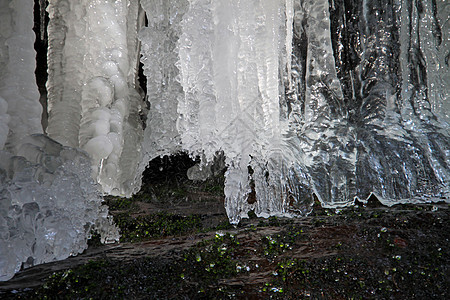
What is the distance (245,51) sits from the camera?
3.07 metres

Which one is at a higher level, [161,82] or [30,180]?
[161,82]

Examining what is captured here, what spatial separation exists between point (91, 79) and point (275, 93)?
146cm

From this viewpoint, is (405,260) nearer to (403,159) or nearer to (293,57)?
(403,159)

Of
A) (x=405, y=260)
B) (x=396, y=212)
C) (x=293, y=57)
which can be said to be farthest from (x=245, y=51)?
(x=405, y=260)

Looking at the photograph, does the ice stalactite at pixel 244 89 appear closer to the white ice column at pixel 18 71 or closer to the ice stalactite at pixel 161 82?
the ice stalactite at pixel 161 82

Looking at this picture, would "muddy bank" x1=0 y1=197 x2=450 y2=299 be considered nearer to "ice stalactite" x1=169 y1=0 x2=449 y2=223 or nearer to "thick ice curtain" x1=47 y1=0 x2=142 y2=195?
"ice stalactite" x1=169 y1=0 x2=449 y2=223

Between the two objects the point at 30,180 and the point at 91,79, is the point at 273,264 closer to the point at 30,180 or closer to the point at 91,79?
the point at 30,180

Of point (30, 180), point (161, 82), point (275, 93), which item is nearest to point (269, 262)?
point (30, 180)

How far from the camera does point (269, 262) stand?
82.8 inches

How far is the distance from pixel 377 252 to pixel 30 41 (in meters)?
2.28

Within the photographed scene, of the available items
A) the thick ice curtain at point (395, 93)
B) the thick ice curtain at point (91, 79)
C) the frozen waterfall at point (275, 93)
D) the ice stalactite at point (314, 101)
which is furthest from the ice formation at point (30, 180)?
the thick ice curtain at point (395, 93)

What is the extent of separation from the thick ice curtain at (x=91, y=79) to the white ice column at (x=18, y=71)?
0.65 metres

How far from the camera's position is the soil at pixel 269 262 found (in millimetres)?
1826

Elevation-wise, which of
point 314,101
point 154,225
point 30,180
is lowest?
point 154,225
